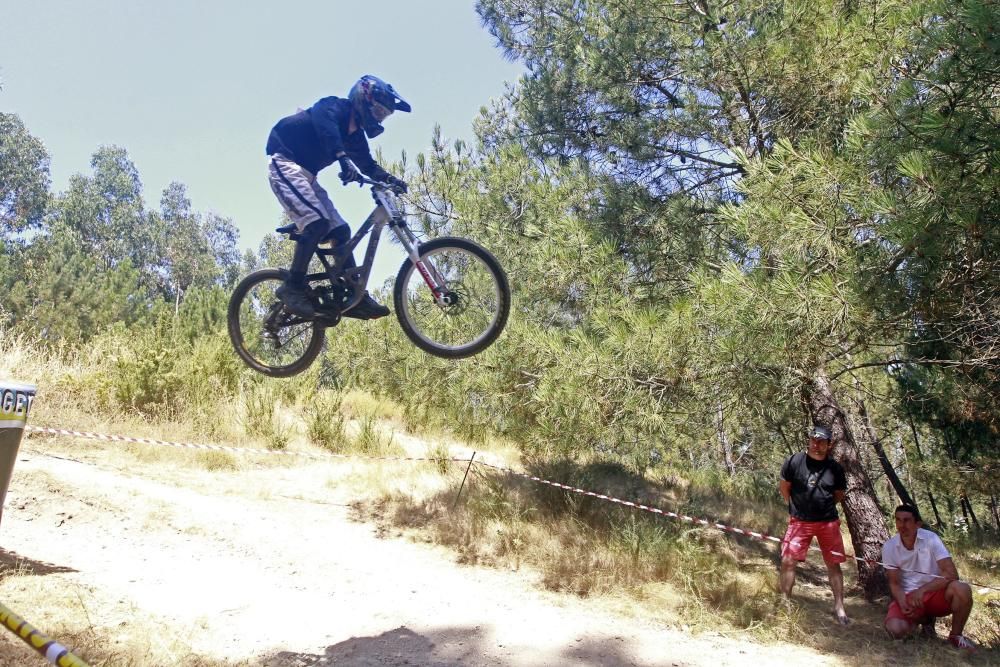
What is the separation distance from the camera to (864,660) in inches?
196

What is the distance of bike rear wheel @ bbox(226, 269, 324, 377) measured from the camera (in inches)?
160

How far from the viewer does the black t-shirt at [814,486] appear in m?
5.55

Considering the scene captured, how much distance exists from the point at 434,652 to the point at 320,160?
354cm

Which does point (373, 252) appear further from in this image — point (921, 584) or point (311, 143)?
point (921, 584)

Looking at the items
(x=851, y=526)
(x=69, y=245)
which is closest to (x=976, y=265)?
(x=851, y=526)

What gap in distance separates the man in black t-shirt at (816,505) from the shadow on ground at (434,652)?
1.90m

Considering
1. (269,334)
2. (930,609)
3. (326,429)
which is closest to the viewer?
(269,334)

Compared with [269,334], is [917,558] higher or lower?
lower

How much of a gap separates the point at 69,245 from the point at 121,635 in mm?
33071

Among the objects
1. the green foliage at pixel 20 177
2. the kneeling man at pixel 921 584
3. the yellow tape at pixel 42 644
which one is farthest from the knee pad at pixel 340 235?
the green foliage at pixel 20 177

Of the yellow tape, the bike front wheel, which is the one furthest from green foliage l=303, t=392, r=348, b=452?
the yellow tape

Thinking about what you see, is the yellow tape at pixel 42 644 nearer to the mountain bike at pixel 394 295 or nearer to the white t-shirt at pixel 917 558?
the mountain bike at pixel 394 295

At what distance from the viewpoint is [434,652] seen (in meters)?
4.65

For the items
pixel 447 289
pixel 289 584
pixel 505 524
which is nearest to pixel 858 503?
pixel 505 524
